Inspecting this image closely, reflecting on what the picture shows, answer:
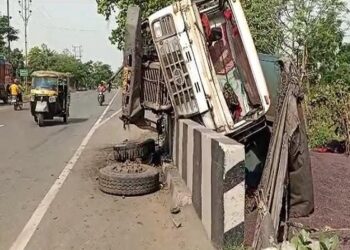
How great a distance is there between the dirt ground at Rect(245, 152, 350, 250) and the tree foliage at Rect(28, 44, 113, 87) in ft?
267

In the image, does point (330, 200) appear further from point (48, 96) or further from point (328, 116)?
point (48, 96)

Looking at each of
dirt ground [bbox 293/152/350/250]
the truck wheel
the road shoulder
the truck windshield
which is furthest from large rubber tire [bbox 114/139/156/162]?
the truck windshield

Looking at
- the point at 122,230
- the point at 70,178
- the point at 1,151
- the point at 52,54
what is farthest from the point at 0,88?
the point at 52,54

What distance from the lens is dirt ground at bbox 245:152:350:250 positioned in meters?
5.84

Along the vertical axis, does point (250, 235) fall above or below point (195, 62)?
below

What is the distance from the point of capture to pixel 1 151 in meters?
13.6

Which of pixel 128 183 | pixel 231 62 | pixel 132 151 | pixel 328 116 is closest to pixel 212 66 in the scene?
pixel 231 62

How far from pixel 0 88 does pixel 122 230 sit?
36.6 metres

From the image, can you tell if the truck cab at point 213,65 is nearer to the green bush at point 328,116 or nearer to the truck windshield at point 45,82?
the green bush at point 328,116

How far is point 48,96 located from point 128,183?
13466 mm

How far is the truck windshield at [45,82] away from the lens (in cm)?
2159

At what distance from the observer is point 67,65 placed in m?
128

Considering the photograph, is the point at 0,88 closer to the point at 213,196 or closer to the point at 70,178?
the point at 70,178

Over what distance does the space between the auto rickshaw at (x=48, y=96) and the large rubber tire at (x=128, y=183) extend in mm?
12921
